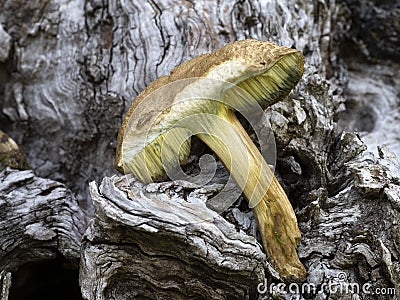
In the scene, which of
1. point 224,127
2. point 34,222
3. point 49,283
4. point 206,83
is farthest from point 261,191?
point 49,283

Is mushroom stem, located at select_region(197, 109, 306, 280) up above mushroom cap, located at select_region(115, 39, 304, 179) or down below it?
below

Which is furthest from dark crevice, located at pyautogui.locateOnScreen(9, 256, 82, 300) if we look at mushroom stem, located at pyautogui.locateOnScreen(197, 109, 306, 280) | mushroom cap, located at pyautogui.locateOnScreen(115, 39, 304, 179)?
mushroom stem, located at pyautogui.locateOnScreen(197, 109, 306, 280)

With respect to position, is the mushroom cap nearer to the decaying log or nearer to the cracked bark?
the cracked bark

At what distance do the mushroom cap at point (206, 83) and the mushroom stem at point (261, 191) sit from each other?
0.11m

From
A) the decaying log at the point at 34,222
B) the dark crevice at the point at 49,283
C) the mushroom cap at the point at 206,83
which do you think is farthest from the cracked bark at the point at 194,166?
the dark crevice at the point at 49,283

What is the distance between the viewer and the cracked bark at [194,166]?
196 centimetres

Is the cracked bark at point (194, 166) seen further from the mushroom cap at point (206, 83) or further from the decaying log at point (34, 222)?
the mushroom cap at point (206, 83)

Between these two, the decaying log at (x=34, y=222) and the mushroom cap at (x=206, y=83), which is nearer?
the mushroom cap at (x=206, y=83)

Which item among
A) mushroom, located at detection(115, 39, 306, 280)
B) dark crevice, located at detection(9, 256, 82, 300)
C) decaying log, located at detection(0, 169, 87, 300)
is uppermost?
mushroom, located at detection(115, 39, 306, 280)

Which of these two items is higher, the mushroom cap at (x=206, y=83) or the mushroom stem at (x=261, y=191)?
the mushroom cap at (x=206, y=83)

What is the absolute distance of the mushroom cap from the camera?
185cm

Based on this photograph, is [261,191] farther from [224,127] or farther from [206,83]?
[206,83]

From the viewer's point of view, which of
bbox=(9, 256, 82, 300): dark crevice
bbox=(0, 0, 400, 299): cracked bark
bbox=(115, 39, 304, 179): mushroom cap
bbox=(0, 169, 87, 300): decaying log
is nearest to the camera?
bbox=(115, 39, 304, 179): mushroom cap

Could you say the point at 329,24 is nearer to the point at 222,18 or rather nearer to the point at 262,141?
the point at 222,18
